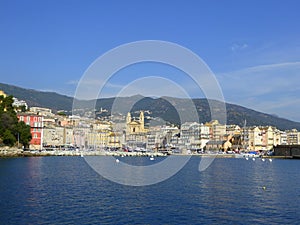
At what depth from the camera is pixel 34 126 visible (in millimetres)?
83062

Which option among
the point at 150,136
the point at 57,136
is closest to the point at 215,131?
the point at 150,136

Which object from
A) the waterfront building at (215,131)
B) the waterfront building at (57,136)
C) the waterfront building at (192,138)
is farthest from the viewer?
the waterfront building at (215,131)

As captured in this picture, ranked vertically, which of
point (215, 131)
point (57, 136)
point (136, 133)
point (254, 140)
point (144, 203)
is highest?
point (215, 131)

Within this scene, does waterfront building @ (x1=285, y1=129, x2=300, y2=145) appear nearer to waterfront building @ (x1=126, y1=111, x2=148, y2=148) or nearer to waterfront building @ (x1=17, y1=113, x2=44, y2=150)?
waterfront building @ (x1=126, y1=111, x2=148, y2=148)

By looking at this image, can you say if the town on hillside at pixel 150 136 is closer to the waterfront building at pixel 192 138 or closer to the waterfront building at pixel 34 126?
the waterfront building at pixel 192 138

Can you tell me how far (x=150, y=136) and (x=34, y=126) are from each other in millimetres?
49230

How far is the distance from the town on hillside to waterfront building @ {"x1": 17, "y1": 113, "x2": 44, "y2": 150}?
852 inches

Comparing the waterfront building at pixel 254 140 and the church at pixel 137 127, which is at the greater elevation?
the church at pixel 137 127

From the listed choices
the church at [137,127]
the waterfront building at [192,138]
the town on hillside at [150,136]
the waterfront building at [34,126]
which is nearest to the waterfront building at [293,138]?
the town on hillside at [150,136]

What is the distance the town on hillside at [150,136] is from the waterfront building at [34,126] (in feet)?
71.0

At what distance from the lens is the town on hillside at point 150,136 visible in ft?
375

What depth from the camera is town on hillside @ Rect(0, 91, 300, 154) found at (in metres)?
114

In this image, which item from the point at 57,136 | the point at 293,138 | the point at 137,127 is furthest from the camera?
the point at 293,138

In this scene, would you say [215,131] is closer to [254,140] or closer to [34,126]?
[254,140]
